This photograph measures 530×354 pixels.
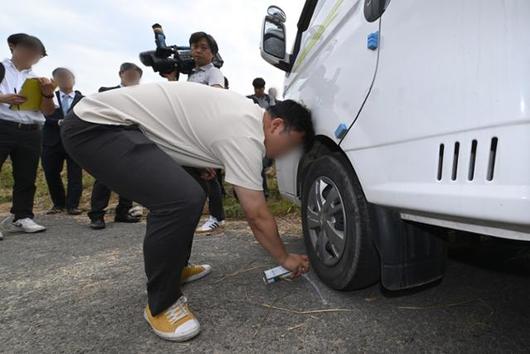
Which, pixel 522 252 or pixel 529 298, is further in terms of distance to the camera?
pixel 522 252

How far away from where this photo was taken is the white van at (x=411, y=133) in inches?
34.8

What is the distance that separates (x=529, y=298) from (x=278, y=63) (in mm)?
1814

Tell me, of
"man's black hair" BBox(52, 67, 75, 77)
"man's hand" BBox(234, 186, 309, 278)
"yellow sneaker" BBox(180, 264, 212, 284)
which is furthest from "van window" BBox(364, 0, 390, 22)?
"man's black hair" BBox(52, 67, 75, 77)

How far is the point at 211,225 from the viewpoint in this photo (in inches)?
132

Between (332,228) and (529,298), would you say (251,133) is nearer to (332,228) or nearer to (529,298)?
(332,228)

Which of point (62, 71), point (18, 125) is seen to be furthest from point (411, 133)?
point (62, 71)

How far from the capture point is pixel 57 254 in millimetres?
2717

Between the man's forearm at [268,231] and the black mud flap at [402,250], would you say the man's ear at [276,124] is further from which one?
the black mud flap at [402,250]

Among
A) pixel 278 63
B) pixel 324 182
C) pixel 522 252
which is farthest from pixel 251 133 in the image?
pixel 522 252

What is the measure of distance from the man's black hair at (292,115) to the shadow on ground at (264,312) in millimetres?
778

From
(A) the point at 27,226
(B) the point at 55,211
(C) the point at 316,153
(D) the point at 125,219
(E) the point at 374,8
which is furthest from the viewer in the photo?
(B) the point at 55,211

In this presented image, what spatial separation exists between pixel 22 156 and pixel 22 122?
11.4 inches

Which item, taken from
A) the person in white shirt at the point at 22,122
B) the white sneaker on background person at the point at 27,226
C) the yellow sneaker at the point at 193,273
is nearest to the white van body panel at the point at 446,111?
the yellow sneaker at the point at 193,273

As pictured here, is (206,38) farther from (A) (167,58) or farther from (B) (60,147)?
(B) (60,147)
